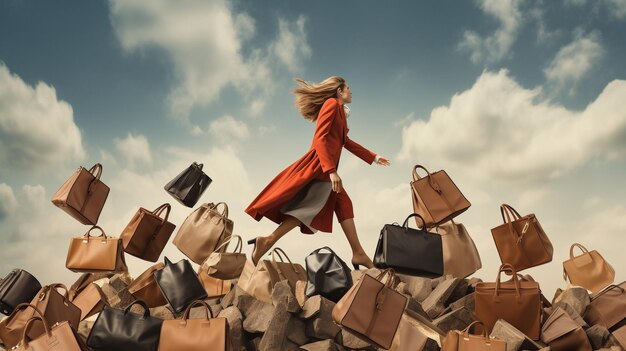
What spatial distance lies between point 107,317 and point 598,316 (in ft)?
14.1

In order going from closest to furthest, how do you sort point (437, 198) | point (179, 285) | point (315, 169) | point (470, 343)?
point (470, 343)
point (179, 285)
point (437, 198)
point (315, 169)

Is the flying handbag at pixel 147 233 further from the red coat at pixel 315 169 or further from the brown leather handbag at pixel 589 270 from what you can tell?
the brown leather handbag at pixel 589 270

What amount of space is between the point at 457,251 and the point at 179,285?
2.78 meters

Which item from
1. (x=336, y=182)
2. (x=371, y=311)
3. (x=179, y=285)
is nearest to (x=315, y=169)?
(x=336, y=182)

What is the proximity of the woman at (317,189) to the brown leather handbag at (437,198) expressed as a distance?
2.73 ft

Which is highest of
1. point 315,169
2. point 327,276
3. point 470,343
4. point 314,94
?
point 314,94

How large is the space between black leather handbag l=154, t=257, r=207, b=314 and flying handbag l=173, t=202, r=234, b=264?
134 cm

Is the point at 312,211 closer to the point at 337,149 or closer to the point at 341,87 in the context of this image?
the point at 337,149

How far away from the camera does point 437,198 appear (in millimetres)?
6387

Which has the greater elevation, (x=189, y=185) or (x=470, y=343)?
(x=189, y=185)

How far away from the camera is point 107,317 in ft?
16.4

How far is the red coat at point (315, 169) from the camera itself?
6711 mm

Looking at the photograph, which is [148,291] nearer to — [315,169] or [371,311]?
[315,169]

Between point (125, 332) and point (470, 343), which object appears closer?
point (470, 343)
